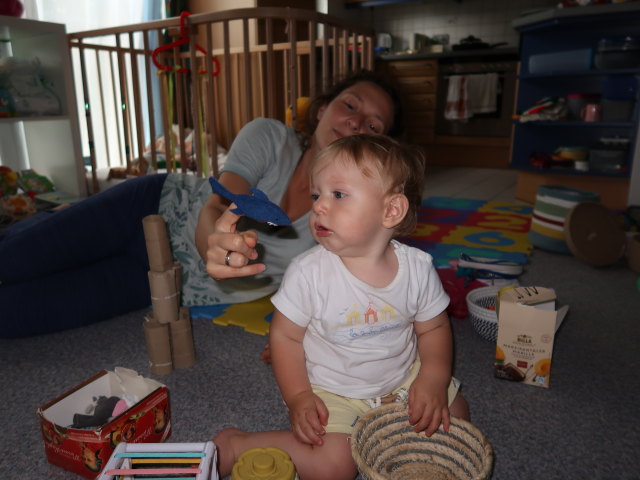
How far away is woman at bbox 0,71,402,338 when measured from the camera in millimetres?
1254

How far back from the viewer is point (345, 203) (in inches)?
29.2

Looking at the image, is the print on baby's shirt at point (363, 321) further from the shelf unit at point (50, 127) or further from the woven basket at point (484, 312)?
the shelf unit at point (50, 127)

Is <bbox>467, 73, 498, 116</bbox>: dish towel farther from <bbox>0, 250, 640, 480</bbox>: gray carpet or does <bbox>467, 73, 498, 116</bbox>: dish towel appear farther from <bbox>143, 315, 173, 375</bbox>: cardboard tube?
<bbox>143, 315, 173, 375</bbox>: cardboard tube

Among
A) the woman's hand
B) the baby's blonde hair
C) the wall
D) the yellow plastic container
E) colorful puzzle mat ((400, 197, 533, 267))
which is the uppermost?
the wall

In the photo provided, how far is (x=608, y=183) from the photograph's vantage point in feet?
9.15

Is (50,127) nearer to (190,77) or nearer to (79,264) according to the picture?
(190,77)

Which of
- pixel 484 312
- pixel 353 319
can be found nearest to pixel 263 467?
pixel 353 319

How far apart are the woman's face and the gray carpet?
560mm

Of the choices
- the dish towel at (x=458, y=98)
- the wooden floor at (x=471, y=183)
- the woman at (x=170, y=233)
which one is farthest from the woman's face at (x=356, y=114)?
the dish towel at (x=458, y=98)

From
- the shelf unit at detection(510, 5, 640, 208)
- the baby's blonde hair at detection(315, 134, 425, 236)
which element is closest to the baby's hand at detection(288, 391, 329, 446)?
the baby's blonde hair at detection(315, 134, 425, 236)

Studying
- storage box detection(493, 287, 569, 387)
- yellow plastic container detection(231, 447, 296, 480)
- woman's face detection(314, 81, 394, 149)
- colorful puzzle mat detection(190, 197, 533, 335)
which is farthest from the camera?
colorful puzzle mat detection(190, 197, 533, 335)

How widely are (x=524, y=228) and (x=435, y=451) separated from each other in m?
1.89

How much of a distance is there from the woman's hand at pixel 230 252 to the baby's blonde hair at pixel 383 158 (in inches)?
6.5

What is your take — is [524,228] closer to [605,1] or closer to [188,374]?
[605,1]
